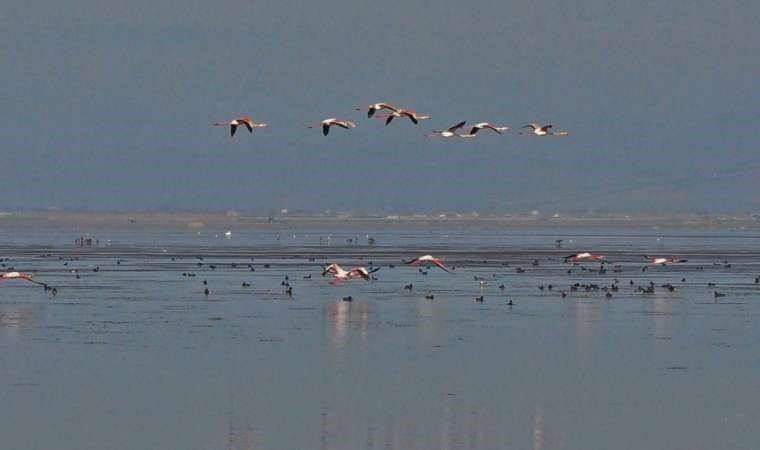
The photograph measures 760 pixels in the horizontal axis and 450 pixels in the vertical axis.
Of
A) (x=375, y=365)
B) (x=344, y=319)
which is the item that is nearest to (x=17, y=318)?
(x=344, y=319)

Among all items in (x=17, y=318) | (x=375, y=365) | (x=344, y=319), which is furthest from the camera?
(x=344, y=319)

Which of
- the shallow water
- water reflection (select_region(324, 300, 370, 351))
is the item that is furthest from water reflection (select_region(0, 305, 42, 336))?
water reflection (select_region(324, 300, 370, 351))

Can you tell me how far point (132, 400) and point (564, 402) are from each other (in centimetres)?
583

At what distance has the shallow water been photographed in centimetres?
2198

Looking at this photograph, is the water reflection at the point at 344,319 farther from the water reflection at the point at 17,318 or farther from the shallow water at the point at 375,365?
the water reflection at the point at 17,318

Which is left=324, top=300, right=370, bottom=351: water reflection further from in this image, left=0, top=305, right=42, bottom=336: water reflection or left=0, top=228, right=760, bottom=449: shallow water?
left=0, top=305, right=42, bottom=336: water reflection

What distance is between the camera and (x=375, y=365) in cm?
2806

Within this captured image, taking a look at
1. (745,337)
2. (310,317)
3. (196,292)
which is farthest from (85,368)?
(196,292)

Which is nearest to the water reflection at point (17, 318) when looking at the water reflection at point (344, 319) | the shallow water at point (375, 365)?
the shallow water at point (375, 365)

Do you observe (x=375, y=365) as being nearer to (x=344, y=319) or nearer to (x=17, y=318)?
(x=344, y=319)

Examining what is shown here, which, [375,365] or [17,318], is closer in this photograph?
[375,365]

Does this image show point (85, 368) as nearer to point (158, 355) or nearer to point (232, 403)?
point (158, 355)

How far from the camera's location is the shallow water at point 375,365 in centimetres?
2198

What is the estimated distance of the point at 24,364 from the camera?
27.7 metres
